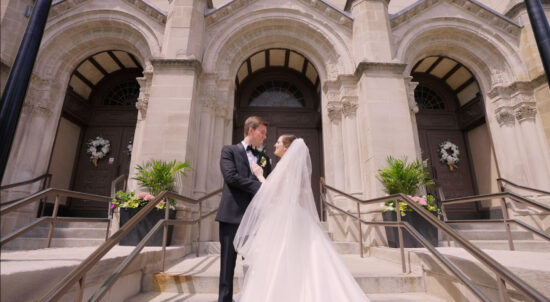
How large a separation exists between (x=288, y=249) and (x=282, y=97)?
8126 mm

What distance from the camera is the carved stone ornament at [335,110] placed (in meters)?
7.26

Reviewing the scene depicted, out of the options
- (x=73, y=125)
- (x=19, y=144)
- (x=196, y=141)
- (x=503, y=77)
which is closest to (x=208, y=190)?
(x=196, y=141)

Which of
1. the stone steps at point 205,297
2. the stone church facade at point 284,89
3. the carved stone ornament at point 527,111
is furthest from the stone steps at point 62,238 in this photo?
the carved stone ornament at point 527,111

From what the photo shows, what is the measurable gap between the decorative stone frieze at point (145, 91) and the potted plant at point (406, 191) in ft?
20.7

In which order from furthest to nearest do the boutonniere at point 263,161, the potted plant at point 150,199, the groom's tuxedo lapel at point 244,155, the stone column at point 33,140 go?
1. the stone column at point 33,140
2. the potted plant at point 150,199
3. the boutonniere at point 263,161
4. the groom's tuxedo lapel at point 244,155

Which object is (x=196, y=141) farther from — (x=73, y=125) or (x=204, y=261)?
(x=73, y=125)

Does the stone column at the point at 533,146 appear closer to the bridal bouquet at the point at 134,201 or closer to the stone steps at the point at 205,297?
the stone steps at the point at 205,297

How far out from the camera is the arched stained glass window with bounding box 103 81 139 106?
984cm

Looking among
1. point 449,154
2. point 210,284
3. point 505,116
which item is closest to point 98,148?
point 210,284

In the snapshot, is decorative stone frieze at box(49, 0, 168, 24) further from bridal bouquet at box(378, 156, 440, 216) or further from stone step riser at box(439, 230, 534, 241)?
stone step riser at box(439, 230, 534, 241)

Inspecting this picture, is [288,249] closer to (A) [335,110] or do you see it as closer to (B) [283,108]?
(A) [335,110]

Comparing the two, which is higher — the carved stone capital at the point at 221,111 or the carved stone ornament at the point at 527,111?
the carved stone ornament at the point at 527,111


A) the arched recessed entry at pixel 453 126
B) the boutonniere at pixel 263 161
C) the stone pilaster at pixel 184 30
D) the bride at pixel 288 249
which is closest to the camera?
the bride at pixel 288 249

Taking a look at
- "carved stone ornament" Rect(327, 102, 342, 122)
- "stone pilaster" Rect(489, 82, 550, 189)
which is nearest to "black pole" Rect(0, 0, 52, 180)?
"carved stone ornament" Rect(327, 102, 342, 122)
